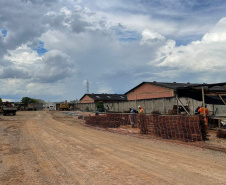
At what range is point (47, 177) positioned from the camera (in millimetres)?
5766

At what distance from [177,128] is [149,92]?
30.5 meters

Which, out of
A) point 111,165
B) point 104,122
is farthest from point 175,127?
point 104,122

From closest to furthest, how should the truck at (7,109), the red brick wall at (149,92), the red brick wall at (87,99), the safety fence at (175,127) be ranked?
the safety fence at (175,127) < the red brick wall at (149,92) < the truck at (7,109) < the red brick wall at (87,99)

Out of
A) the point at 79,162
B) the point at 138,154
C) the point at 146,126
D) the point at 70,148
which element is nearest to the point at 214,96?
the point at 146,126

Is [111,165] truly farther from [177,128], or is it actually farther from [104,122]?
[104,122]

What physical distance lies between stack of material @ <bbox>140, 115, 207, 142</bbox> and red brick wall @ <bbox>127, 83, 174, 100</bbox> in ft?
75.1

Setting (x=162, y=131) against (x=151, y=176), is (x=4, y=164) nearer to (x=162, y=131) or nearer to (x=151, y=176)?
(x=151, y=176)

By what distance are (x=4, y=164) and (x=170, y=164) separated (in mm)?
5203

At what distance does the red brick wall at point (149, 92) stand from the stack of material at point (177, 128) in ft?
75.1

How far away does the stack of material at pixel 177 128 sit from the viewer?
36.2ft

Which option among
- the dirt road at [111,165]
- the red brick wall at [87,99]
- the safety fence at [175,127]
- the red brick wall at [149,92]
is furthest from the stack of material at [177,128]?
the red brick wall at [87,99]

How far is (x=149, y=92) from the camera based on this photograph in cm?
4191

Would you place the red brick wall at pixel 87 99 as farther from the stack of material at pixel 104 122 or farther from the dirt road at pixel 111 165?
the dirt road at pixel 111 165

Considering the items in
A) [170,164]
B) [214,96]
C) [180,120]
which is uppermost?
[214,96]
